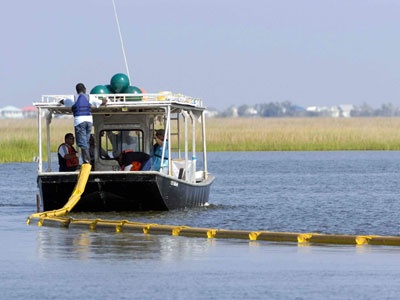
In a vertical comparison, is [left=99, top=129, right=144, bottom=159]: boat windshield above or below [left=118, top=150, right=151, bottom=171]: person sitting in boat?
above

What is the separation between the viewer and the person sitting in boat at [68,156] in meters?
24.0

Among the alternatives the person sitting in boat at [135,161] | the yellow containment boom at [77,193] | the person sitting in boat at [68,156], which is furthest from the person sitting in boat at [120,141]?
the yellow containment boom at [77,193]

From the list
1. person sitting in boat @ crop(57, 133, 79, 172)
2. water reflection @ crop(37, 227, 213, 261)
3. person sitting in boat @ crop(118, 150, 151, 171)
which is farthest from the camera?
person sitting in boat @ crop(57, 133, 79, 172)

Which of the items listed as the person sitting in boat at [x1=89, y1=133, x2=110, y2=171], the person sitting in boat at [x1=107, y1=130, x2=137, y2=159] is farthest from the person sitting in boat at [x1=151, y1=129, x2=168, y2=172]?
the person sitting in boat at [x1=89, y1=133, x2=110, y2=171]

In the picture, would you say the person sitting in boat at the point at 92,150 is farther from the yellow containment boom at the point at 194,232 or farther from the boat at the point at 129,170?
the yellow containment boom at the point at 194,232

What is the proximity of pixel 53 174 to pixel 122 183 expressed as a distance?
131 cm

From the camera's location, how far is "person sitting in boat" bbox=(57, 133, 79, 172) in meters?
24.0

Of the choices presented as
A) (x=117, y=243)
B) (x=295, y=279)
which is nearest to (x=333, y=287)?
(x=295, y=279)

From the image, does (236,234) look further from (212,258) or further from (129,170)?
(129,170)

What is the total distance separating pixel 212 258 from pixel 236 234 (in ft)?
8.46

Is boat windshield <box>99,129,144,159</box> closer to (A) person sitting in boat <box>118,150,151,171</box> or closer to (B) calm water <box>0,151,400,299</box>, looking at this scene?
(A) person sitting in boat <box>118,150,151,171</box>

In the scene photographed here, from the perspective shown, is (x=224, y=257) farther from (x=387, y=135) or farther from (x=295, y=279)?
(x=387, y=135)

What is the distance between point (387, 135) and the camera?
62062 mm

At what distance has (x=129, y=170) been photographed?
2372 cm
